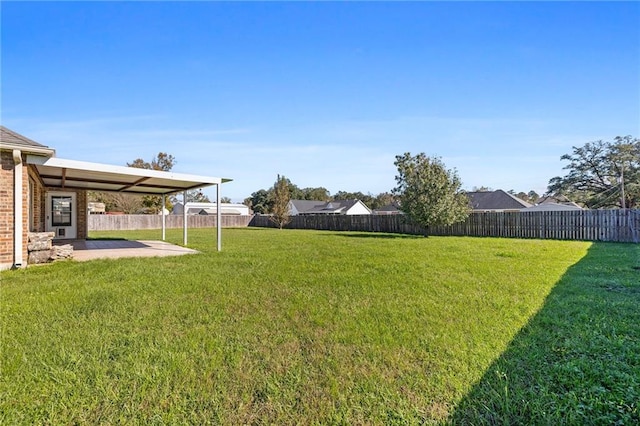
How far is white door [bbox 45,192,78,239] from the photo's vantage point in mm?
13602

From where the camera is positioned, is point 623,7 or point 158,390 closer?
point 158,390

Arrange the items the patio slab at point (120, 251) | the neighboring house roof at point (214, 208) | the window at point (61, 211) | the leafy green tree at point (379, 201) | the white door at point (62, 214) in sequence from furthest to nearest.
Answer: the leafy green tree at point (379, 201) < the neighboring house roof at point (214, 208) < the window at point (61, 211) < the white door at point (62, 214) < the patio slab at point (120, 251)

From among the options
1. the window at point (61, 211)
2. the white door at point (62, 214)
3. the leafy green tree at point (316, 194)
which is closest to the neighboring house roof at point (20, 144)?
the white door at point (62, 214)

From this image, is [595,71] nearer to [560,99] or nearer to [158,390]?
[560,99]

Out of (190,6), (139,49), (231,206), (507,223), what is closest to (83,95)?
(139,49)

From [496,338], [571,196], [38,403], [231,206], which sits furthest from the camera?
[231,206]

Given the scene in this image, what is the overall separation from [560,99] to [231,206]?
1694 inches

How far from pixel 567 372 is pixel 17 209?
29.6 feet

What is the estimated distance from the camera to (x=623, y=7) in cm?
681

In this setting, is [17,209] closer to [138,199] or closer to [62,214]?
[62,214]

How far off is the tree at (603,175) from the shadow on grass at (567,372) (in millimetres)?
31651

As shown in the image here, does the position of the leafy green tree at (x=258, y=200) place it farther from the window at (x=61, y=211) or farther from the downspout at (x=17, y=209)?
the downspout at (x=17, y=209)

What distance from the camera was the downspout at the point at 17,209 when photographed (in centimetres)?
662

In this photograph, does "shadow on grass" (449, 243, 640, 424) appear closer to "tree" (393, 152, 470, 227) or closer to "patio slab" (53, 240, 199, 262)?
"patio slab" (53, 240, 199, 262)
